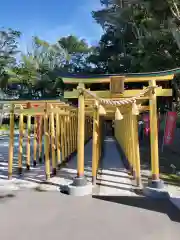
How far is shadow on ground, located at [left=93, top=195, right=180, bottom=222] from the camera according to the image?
5152 millimetres

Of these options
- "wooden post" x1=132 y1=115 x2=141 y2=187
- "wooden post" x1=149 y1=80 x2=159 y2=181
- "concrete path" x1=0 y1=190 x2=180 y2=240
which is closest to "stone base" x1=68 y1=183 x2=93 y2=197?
"concrete path" x1=0 y1=190 x2=180 y2=240

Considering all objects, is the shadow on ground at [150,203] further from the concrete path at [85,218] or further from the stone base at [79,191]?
the stone base at [79,191]

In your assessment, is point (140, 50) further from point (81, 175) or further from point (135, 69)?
point (81, 175)

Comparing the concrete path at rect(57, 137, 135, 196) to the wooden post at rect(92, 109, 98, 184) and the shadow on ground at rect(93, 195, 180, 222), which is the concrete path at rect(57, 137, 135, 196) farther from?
the shadow on ground at rect(93, 195, 180, 222)

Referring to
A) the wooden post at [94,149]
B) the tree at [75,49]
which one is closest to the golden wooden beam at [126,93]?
the wooden post at [94,149]

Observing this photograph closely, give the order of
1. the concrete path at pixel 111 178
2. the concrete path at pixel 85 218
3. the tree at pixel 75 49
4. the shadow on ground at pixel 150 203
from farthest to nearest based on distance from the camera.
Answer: the tree at pixel 75 49
the concrete path at pixel 111 178
the shadow on ground at pixel 150 203
the concrete path at pixel 85 218

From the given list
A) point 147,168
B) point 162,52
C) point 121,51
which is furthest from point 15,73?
point 147,168

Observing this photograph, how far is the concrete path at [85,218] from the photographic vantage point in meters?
4.05

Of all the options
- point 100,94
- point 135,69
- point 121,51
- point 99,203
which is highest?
point 121,51

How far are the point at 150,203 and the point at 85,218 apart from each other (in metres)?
1.75

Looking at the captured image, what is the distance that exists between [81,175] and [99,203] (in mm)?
1190

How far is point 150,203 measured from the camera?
5762 millimetres

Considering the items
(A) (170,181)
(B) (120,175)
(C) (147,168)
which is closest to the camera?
(A) (170,181)

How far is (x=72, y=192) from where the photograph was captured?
6379 mm
